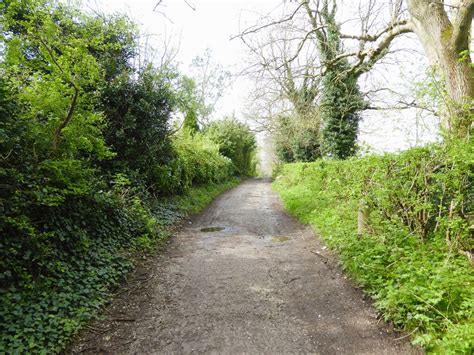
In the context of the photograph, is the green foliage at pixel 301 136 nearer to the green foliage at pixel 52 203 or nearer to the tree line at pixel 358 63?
the tree line at pixel 358 63

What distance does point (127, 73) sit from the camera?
7938 mm

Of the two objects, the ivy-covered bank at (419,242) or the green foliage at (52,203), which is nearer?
the ivy-covered bank at (419,242)

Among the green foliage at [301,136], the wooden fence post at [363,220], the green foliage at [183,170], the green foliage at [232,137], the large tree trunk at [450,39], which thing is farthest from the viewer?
the green foliage at [232,137]

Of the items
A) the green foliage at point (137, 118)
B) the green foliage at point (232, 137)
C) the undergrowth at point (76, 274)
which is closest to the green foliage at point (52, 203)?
the undergrowth at point (76, 274)

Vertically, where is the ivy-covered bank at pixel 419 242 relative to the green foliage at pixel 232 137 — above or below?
below

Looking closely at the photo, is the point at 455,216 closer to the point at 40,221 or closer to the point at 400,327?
the point at 400,327

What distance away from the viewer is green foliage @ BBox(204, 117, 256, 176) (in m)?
25.0

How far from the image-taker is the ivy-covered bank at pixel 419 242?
2945 mm

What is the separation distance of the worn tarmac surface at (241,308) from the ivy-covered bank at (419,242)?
33 cm

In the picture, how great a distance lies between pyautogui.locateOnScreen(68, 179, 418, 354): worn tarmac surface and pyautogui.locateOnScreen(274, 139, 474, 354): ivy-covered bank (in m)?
0.33

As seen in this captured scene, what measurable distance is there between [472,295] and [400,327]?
829 mm

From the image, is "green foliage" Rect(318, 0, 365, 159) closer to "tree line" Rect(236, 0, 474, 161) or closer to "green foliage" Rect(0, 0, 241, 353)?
"tree line" Rect(236, 0, 474, 161)

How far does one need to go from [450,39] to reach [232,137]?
21.5 meters

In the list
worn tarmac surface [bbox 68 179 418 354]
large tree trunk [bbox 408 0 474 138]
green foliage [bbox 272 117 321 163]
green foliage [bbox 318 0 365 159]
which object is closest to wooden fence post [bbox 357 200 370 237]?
worn tarmac surface [bbox 68 179 418 354]
